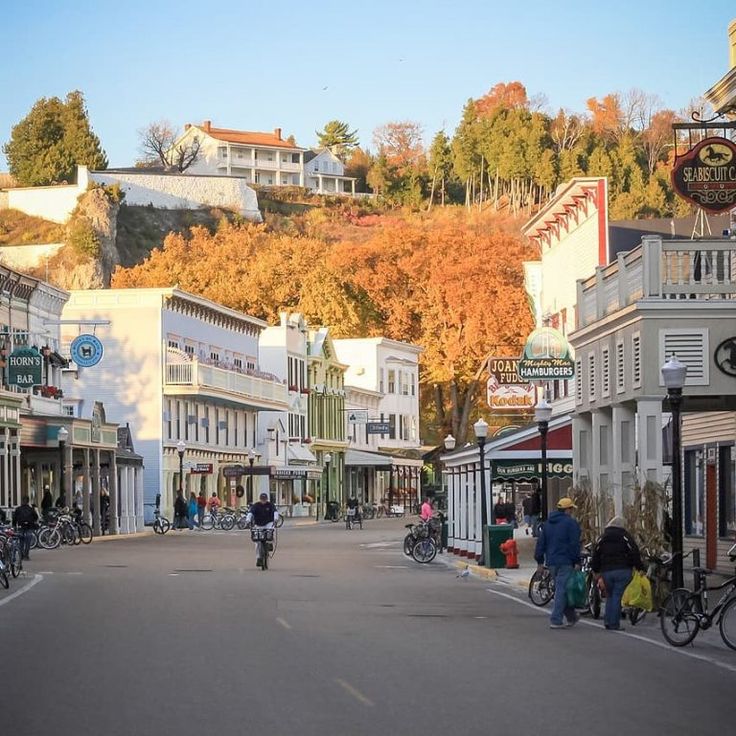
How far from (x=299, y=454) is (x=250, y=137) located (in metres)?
100

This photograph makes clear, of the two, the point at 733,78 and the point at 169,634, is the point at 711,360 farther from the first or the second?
the point at 169,634

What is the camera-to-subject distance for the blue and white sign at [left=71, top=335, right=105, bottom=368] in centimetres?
5788

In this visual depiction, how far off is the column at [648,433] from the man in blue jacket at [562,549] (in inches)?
221

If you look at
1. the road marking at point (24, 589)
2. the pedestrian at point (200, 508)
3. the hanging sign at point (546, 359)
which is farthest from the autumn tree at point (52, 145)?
the road marking at point (24, 589)

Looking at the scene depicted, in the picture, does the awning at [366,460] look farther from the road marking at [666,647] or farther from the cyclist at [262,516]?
the road marking at [666,647]

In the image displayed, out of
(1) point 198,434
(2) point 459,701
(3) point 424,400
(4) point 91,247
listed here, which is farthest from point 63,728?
(4) point 91,247

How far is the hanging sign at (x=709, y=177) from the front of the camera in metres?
28.2

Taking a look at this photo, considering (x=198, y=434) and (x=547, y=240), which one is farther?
(x=198, y=434)

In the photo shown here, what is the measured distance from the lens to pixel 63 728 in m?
12.2

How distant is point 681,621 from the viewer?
62.6 feet

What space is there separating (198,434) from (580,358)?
49.7m

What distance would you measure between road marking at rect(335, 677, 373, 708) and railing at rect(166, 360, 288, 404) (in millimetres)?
61166

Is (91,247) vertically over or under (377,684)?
over

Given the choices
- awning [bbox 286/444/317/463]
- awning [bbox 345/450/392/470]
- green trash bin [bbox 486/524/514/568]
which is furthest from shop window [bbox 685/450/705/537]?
awning [bbox 345/450/392/470]
